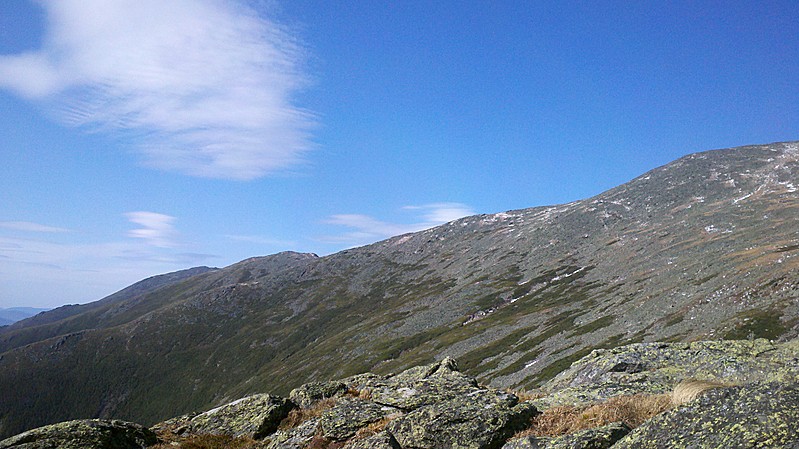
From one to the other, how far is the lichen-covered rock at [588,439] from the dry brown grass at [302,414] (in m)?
10.3

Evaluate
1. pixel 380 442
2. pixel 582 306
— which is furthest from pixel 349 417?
pixel 582 306

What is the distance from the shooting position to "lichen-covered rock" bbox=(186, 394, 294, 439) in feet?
57.6

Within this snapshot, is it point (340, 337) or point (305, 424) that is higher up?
point (305, 424)

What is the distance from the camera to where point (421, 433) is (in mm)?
11703

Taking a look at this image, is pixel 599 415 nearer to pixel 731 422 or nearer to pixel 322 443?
pixel 731 422

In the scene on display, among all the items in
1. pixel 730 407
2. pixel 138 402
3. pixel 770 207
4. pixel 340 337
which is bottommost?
pixel 138 402

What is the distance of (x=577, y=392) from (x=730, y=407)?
257 inches

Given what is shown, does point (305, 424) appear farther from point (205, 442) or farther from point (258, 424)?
point (205, 442)

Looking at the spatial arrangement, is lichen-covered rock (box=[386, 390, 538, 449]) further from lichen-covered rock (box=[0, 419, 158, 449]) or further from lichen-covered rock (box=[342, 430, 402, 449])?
lichen-covered rock (box=[0, 419, 158, 449])

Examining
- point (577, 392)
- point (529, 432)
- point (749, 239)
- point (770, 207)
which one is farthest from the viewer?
point (770, 207)

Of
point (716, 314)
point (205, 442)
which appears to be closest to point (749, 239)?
point (716, 314)

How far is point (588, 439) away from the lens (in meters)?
9.20

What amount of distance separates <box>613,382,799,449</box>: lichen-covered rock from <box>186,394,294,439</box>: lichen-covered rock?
14.2 m

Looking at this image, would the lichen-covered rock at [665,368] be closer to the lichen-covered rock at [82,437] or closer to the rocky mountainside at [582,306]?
the lichen-covered rock at [82,437]
